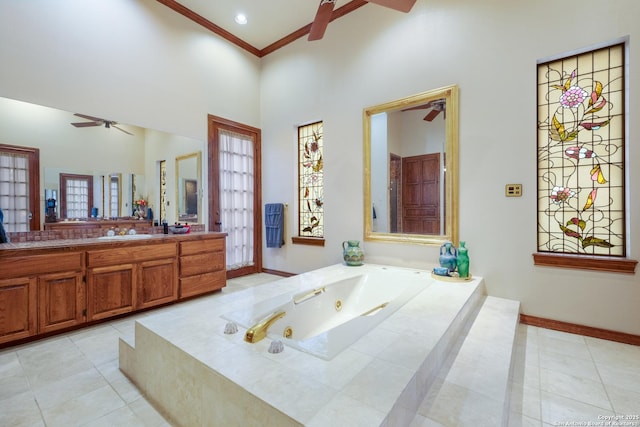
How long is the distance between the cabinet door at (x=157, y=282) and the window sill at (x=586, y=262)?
3.46m

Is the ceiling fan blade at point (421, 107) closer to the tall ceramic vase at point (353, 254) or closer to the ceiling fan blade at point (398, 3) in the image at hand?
the ceiling fan blade at point (398, 3)

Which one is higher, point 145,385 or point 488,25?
point 488,25

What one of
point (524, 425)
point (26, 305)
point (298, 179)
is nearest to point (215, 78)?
point (298, 179)

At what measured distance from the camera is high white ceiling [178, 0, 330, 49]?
11.0ft

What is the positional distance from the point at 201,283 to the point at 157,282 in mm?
486

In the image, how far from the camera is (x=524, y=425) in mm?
1326

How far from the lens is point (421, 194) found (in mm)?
2980

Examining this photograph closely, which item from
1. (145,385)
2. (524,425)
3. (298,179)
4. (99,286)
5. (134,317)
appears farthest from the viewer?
(298,179)

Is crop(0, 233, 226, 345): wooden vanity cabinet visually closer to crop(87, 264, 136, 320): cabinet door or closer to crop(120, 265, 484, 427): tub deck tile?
crop(87, 264, 136, 320): cabinet door

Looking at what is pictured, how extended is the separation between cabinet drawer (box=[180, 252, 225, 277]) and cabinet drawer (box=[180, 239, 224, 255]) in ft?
0.16

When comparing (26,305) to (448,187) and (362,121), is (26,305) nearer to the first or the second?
(362,121)

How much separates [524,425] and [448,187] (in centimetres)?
197

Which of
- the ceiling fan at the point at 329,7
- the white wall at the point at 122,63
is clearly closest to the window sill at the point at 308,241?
the white wall at the point at 122,63

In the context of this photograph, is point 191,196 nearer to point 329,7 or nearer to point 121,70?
point 121,70
